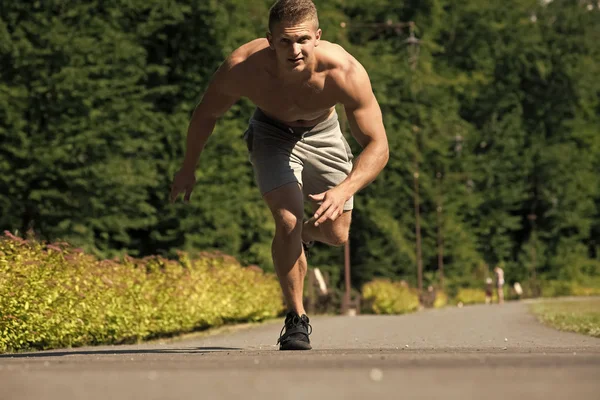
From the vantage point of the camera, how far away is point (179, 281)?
56.9 feet

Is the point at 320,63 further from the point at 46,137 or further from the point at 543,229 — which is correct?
the point at 543,229

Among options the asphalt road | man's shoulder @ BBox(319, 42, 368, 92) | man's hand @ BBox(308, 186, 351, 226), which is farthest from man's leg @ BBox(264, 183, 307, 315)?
the asphalt road

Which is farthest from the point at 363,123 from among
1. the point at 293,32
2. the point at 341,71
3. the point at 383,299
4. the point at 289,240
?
the point at 383,299

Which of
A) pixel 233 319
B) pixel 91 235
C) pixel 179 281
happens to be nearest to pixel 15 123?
pixel 91 235

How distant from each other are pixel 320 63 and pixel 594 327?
8.86 m

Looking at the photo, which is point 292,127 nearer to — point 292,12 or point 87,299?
point 292,12

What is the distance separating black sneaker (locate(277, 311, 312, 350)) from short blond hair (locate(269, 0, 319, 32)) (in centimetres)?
198

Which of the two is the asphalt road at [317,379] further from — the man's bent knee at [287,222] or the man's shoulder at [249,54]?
the man's shoulder at [249,54]

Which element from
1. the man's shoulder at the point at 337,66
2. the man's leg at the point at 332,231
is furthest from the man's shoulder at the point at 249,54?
the man's leg at the point at 332,231

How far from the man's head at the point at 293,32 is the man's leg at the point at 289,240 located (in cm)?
104

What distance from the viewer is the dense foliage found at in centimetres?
2639

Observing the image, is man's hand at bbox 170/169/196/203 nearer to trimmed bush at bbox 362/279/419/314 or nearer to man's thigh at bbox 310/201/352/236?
man's thigh at bbox 310/201/352/236

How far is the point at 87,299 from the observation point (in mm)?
12562

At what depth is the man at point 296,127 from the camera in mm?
8461
